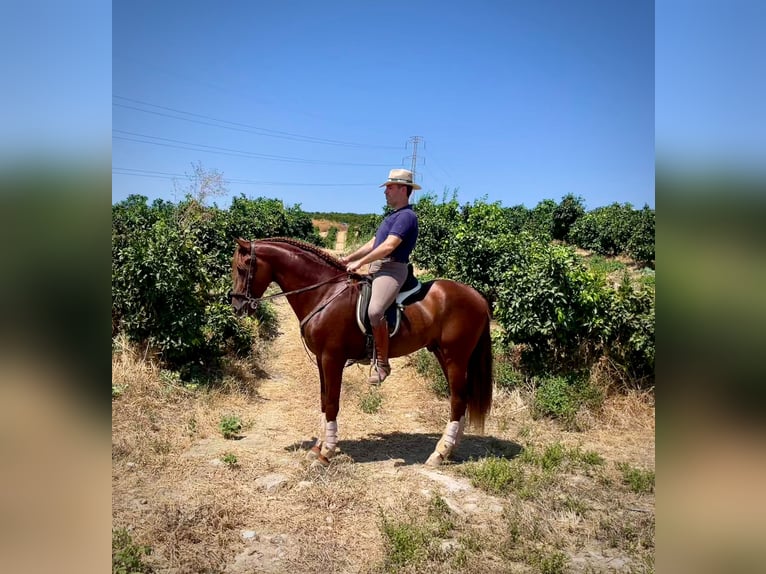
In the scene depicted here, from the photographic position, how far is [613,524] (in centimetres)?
383

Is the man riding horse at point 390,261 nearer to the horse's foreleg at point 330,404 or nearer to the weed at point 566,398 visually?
the horse's foreleg at point 330,404

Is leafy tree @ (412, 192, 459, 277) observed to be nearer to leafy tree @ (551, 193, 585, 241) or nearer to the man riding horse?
the man riding horse

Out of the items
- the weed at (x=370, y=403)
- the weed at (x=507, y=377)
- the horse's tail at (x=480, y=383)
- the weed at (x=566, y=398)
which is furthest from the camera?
the weed at (x=507, y=377)

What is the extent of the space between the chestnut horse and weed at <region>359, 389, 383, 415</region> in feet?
5.97

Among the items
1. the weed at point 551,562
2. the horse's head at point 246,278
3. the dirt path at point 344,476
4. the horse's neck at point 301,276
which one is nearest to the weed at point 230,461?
the dirt path at point 344,476

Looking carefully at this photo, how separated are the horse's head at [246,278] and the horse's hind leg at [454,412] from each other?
224cm

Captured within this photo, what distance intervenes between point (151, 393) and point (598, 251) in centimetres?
3093

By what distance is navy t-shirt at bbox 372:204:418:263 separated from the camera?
4.71m

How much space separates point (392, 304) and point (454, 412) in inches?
57.6

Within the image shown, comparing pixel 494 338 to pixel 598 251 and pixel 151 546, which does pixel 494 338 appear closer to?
pixel 151 546

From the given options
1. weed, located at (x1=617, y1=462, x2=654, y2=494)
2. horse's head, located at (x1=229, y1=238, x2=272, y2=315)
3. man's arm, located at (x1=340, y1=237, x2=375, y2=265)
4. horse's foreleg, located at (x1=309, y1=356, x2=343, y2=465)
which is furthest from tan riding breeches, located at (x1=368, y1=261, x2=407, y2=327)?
weed, located at (x1=617, y1=462, x2=654, y2=494)

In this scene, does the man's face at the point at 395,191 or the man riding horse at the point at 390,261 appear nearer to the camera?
the man riding horse at the point at 390,261

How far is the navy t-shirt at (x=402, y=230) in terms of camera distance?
4707 mm
